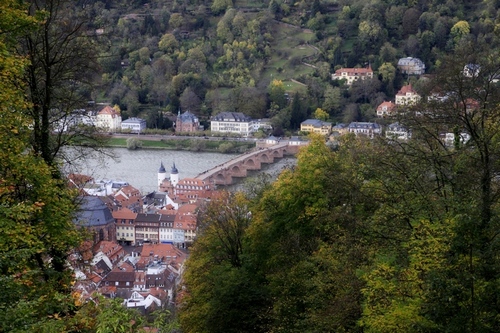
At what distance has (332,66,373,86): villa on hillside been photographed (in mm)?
41875

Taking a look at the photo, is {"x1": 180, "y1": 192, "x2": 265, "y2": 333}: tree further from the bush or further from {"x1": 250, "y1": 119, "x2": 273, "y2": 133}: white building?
{"x1": 250, "y1": 119, "x2": 273, "y2": 133}: white building

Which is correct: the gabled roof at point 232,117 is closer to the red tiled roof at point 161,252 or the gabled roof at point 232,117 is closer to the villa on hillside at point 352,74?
the villa on hillside at point 352,74

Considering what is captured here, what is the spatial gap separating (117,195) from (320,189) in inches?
701

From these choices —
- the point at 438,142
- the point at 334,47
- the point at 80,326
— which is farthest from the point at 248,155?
the point at 80,326

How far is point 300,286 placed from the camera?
6.25m

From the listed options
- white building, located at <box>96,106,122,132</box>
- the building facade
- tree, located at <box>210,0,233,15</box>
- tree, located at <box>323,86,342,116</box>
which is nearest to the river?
the building facade

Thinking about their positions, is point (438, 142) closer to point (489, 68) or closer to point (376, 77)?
point (489, 68)

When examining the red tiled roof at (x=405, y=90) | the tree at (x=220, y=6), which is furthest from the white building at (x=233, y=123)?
the tree at (x=220, y=6)

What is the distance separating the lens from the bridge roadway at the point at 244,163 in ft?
91.7

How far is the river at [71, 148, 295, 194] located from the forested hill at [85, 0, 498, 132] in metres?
5.10

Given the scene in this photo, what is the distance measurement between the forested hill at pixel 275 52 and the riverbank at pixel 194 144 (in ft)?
A: 8.95

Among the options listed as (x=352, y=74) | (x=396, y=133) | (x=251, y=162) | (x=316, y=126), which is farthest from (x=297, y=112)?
(x=396, y=133)

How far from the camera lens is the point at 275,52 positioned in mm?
48500

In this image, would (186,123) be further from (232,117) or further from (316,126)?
(316,126)
